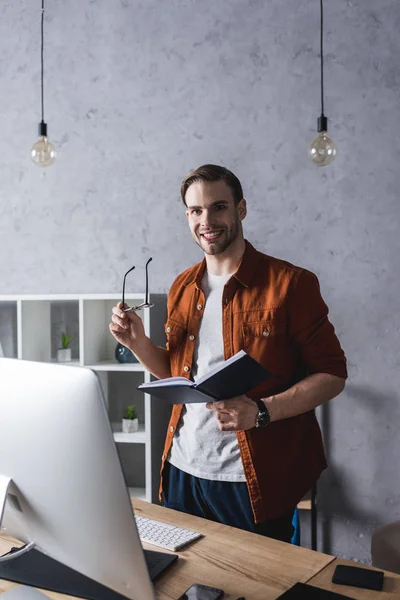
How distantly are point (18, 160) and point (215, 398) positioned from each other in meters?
2.46

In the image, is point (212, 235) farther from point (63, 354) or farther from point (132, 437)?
point (63, 354)

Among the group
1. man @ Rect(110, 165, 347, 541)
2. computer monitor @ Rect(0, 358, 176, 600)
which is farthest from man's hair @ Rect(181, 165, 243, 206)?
computer monitor @ Rect(0, 358, 176, 600)

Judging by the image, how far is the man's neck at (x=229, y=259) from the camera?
1.96m

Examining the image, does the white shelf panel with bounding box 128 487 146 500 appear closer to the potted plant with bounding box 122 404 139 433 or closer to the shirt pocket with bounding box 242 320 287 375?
the potted plant with bounding box 122 404 139 433

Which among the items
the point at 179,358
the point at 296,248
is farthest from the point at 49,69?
the point at 179,358

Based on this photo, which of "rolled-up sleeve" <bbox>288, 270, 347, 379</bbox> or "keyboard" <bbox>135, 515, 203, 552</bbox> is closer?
"keyboard" <bbox>135, 515, 203, 552</bbox>

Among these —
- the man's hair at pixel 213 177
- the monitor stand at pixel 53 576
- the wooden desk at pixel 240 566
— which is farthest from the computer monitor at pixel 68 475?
the man's hair at pixel 213 177

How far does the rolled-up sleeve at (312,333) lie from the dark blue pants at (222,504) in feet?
1.40

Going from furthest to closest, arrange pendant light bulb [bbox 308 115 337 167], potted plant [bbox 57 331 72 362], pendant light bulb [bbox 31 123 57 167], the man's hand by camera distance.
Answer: potted plant [bbox 57 331 72 362] < pendant light bulb [bbox 31 123 57 167] < pendant light bulb [bbox 308 115 337 167] < the man's hand

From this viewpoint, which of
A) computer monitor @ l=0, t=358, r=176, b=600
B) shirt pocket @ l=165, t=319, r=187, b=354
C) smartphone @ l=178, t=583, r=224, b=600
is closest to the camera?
computer monitor @ l=0, t=358, r=176, b=600

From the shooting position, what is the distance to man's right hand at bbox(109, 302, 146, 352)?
6.50 ft

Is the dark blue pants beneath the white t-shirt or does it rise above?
beneath

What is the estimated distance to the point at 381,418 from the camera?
2812mm

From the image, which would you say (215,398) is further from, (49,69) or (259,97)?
(49,69)
